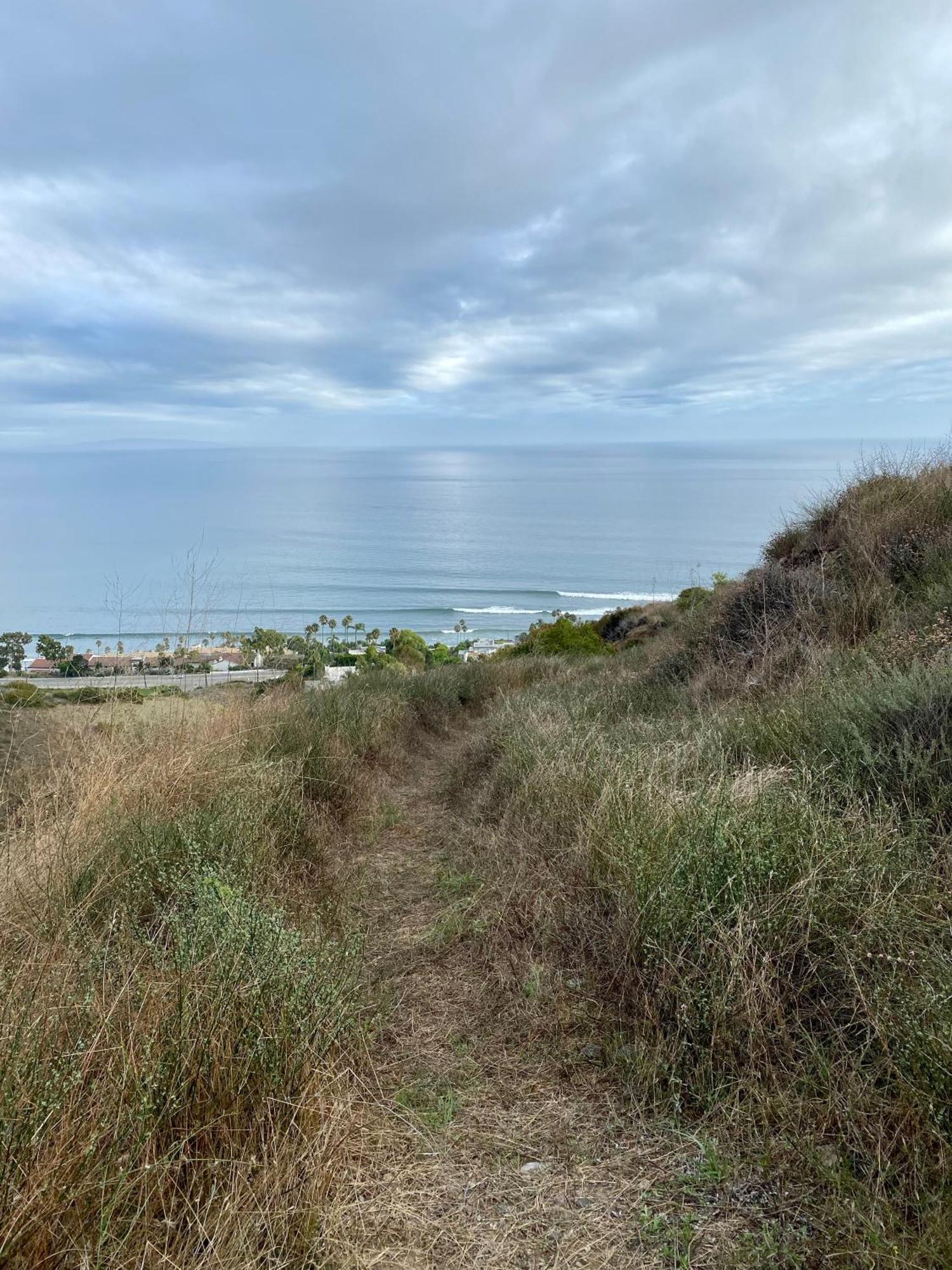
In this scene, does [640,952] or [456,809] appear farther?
[456,809]

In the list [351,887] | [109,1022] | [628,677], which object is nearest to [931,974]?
[109,1022]

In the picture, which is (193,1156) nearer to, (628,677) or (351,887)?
(351,887)

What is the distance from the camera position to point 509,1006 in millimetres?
3037

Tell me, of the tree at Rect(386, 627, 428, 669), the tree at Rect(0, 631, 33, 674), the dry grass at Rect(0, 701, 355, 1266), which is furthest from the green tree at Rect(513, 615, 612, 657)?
the dry grass at Rect(0, 701, 355, 1266)

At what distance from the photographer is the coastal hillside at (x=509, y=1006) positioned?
1779 mm

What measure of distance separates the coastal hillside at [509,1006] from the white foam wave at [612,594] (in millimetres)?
43951

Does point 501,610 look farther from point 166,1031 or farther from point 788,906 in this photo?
point 166,1031

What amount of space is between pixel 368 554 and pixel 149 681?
176 feet

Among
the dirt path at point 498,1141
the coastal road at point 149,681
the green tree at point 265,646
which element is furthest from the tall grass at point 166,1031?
the green tree at point 265,646

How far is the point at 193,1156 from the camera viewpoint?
74.5 inches

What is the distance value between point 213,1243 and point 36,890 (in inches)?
80.6

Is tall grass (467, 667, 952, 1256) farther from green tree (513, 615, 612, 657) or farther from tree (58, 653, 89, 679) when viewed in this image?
green tree (513, 615, 612, 657)

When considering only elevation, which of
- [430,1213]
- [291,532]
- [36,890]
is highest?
[291,532]

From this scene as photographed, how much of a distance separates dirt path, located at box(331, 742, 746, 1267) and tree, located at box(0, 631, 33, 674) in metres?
12.7
